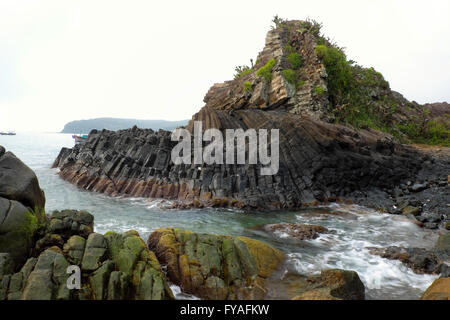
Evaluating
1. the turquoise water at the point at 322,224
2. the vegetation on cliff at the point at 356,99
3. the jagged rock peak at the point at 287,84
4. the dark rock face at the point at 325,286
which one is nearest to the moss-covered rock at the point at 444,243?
the turquoise water at the point at 322,224

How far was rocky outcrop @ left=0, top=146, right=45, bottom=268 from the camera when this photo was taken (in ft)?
24.8

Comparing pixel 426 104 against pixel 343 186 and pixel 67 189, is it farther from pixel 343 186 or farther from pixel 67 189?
pixel 67 189

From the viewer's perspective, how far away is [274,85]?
32.8 meters

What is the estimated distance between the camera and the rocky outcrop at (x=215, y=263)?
26.7 ft

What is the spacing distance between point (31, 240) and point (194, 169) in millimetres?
15667

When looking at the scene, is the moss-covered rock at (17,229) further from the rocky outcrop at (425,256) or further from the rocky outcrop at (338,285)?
the rocky outcrop at (425,256)

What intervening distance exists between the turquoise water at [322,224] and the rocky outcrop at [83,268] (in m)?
5.27

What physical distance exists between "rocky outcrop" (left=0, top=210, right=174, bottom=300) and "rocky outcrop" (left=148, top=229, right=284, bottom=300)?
3.33ft

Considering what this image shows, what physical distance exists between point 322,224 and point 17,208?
49.7ft

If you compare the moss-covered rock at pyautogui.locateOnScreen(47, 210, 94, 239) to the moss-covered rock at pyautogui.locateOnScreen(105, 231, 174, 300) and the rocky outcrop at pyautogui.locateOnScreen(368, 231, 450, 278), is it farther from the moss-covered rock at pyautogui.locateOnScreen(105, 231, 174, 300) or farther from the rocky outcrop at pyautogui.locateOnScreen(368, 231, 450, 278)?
the rocky outcrop at pyautogui.locateOnScreen(368, 231, 450, 278)

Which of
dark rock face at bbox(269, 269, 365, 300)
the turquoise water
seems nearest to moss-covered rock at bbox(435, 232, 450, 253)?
the turquoise water

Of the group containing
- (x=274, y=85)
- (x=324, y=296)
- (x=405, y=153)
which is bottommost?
(x=324, y=296)

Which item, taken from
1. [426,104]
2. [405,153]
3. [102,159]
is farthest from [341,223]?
[426,104]

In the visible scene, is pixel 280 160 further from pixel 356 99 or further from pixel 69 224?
pixel 356 99
